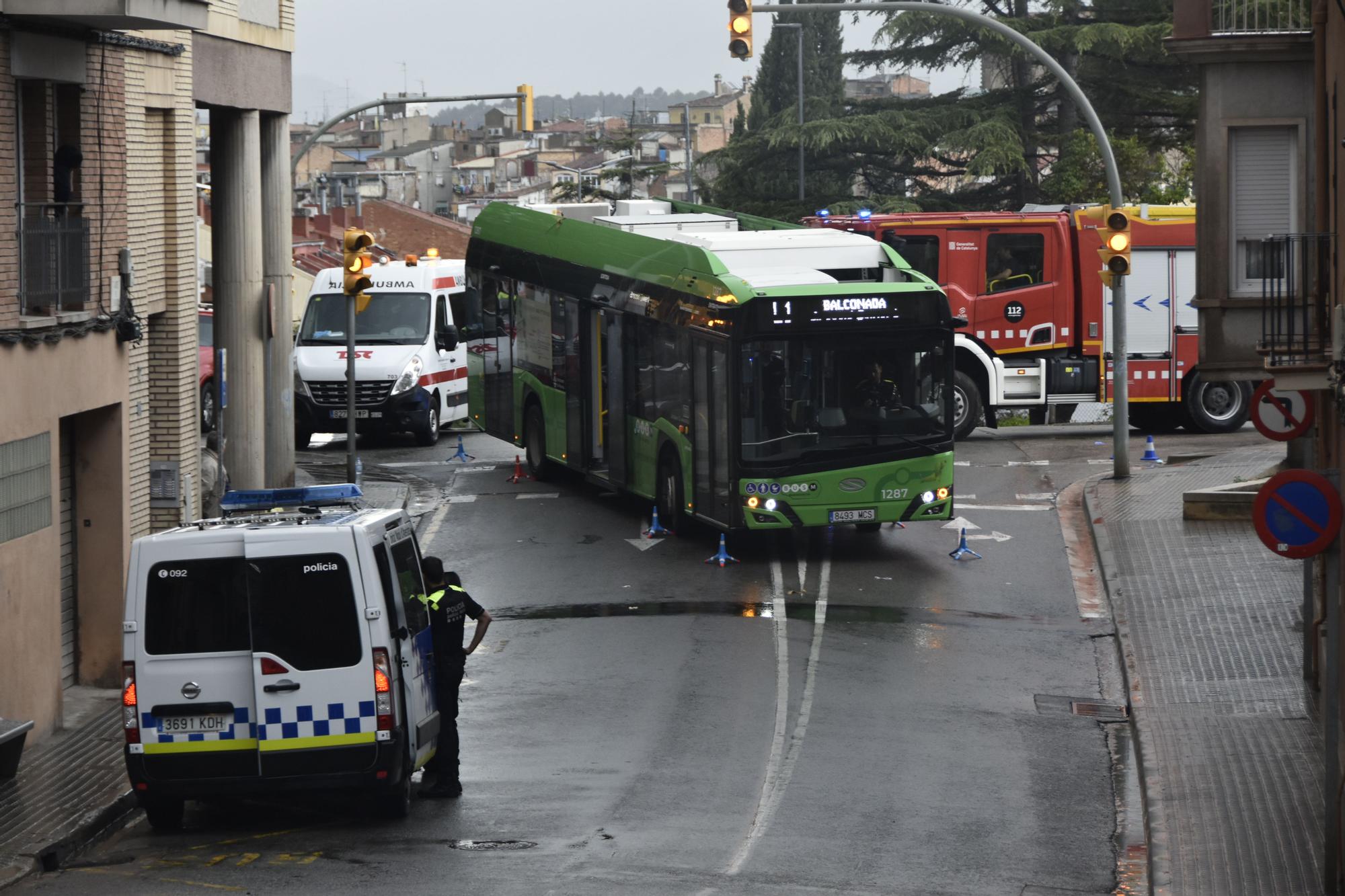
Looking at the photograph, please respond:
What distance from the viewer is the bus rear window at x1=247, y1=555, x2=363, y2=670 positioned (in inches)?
448

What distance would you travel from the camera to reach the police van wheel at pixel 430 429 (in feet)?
99.7

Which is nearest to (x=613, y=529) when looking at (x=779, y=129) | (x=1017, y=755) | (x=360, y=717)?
(x=1017, y=755)

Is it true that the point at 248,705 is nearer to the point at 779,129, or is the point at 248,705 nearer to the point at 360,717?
the point at 360,717

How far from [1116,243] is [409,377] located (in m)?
11.5

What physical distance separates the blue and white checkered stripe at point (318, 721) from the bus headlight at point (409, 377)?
18696 millimetres

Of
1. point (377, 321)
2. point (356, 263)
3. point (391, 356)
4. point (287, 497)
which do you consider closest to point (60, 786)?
point (287, 497)

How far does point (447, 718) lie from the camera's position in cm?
1238

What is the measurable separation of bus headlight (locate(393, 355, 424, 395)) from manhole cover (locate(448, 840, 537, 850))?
1903 cm

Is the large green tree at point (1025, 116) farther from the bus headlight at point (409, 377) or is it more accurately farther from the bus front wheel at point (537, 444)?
the bus front wheel at point (537, 444)

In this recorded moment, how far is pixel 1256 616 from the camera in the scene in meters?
18.0

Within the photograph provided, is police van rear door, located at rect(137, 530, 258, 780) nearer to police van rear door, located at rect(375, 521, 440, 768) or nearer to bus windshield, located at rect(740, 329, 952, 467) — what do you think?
police van rear door, located at rect(375, 521, 440, 768)

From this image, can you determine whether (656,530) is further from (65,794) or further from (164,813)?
(164,813)

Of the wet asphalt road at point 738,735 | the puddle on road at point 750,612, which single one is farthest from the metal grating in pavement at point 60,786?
the puddle on road at point 750,612

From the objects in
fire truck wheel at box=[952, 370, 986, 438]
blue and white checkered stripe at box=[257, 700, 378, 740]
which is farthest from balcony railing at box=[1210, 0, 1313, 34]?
fire truck wheel at box=[952, 370, 986, 438]
